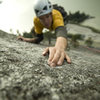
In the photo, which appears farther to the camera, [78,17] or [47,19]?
[78,17]

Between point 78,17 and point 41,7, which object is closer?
point 41,7

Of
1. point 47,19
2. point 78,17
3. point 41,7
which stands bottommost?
point 47,19

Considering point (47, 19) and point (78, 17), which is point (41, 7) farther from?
point (78, 17)

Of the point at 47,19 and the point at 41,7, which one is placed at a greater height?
the point at 41,7

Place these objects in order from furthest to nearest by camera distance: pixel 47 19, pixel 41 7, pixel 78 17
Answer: pixel 78 17, pixel 41 7, pixel 47 19

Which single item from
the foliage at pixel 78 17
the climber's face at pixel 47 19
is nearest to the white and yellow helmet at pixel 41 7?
the climber's face at pixel 47 19

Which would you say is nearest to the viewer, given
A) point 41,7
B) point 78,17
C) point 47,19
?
point 47,19

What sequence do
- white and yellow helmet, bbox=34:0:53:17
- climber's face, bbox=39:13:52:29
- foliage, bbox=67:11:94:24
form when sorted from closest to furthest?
climber's face, bbox=39:13:52:29, white and yellow helmet, bbox=34:0:53:17, foliage, bbox=67:11:94:24

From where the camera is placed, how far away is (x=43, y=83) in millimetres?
535

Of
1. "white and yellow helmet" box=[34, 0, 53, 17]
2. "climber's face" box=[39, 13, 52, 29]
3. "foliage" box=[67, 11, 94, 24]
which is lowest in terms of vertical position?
"climber's face" box=[39, 13, 52, 29]

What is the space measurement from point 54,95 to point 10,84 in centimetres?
21

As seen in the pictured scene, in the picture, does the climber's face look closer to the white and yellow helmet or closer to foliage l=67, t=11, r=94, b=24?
the white and yellow helmet

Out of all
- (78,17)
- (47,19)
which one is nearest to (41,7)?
(47,19)

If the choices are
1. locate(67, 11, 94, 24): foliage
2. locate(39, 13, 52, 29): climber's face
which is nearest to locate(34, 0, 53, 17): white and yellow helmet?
locate(39, 13, 52, 29): climber's face
